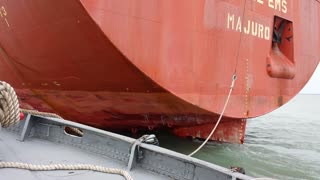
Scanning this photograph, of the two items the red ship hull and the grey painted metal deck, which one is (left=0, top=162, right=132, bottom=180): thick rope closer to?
the grey painted metal deck

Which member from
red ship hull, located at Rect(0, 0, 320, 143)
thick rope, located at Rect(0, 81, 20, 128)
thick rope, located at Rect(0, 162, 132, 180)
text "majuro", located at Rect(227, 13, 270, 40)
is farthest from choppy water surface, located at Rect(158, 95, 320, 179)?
thick rope, located at Rect(0, 81, 20, 128)

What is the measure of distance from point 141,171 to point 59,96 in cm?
297

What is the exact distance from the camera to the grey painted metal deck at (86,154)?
6.77 feet

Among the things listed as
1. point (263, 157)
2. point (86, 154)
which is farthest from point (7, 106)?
point (263, 157)

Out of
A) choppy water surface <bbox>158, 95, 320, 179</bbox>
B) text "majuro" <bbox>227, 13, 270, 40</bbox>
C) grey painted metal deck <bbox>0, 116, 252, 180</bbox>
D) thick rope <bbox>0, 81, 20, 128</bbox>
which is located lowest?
choppy water surface <bbox>158, 95, 320, 179</bbox>

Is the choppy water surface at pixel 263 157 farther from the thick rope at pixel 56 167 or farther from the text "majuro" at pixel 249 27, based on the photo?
the thick rope at pixel 56 167

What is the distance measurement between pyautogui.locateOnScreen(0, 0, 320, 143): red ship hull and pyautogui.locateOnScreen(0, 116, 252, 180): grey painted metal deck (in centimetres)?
108

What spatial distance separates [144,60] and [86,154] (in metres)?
1.46

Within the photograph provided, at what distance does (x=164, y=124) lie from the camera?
5.07 metres

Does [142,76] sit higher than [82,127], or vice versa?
[142,76]

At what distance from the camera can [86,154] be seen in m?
2.66

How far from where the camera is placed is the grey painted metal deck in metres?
2.06

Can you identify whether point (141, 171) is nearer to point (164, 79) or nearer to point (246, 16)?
point (164, 79)

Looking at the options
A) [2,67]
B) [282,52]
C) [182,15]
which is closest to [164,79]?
[182,15]
